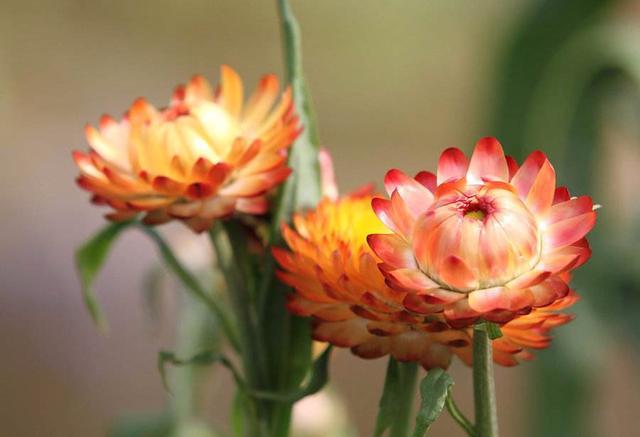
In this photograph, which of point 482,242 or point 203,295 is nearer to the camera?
point 482,242

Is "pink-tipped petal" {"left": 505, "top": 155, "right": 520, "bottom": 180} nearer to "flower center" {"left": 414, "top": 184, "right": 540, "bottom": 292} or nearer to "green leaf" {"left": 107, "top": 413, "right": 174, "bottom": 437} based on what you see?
"flower center" {"left": 414, "top": 184, "right": 540, "bottom": 292}

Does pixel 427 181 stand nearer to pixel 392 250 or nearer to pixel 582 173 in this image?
pixel 392 250

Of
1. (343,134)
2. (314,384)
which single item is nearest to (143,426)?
(314,384)

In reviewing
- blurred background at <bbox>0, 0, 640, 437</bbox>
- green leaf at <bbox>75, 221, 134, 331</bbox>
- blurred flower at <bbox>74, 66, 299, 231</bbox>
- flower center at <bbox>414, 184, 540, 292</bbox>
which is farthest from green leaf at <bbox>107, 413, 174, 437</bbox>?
flower center at <bbox>414, 184, 540, 292</bbox>

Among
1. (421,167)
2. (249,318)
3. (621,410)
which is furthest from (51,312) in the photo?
(249,318)

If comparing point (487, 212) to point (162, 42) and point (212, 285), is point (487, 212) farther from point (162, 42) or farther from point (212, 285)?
point (162, 42)

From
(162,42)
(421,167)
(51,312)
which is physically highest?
(162,42)
